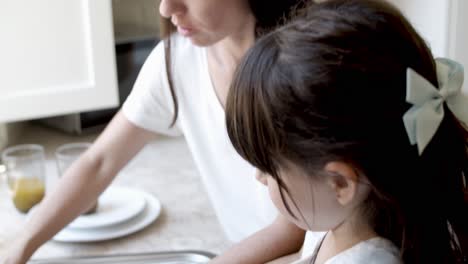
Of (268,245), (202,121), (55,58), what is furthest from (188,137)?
(55,58)

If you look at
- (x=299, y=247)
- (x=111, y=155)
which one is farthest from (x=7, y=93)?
(x=299, y=247)

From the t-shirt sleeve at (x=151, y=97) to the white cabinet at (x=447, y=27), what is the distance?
550mm

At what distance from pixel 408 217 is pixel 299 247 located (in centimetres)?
41

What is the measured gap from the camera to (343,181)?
0.74 m

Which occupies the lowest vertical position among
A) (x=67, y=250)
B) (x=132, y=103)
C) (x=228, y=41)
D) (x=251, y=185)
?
(x=67, y=250)

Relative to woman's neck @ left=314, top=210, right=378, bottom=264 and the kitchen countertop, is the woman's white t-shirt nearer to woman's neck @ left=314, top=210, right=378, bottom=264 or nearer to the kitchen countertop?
the kitchen countertop

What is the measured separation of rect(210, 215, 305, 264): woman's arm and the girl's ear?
0.37m

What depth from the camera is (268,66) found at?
739 mm

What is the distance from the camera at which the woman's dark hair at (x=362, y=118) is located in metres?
0.69

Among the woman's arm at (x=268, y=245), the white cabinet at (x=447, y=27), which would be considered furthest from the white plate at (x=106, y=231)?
the white cabinet at (x=447, y=27)

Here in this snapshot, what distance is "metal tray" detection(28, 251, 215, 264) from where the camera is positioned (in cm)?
119

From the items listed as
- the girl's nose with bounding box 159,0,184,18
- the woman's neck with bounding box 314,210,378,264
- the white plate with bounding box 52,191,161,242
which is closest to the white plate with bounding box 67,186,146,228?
the white plate with bounding box 52,191,161,242

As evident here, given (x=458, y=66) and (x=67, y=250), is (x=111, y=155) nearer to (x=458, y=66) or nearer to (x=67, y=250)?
(x=67, y=250)

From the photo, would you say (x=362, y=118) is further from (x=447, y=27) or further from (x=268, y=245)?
(x=447, y=27)
